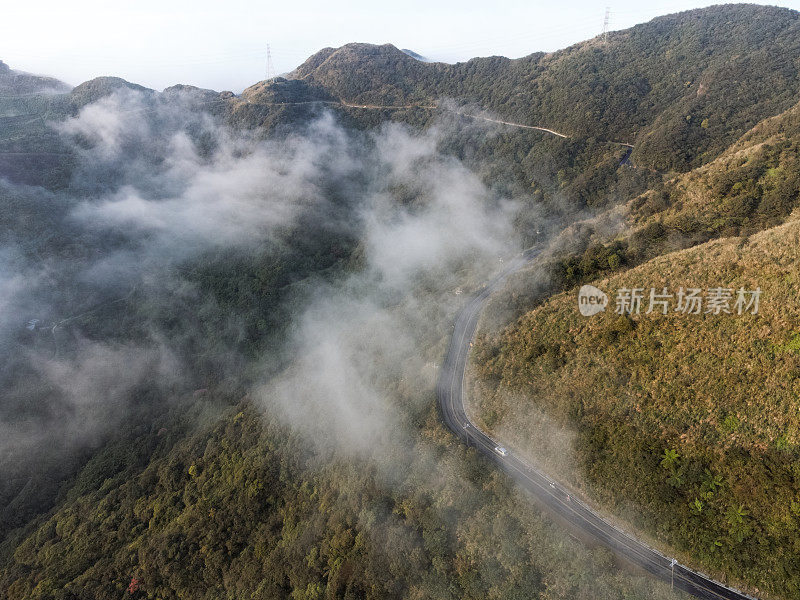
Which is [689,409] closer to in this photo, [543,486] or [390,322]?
[543,486]

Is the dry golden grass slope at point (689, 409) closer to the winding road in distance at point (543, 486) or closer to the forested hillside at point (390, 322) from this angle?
the forested hillside at point (390, 322)

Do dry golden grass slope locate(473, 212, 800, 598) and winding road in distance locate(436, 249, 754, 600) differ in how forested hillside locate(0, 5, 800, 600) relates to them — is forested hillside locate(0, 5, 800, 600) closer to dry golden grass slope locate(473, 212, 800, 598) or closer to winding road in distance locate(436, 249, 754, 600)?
dry golden grass slope locate(473, 212, 800, 598)

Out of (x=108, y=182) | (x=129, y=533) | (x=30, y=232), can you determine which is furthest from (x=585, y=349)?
(x=108, y=182)

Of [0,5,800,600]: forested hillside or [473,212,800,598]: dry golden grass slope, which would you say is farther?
[0,5,800,600]: forested hillside

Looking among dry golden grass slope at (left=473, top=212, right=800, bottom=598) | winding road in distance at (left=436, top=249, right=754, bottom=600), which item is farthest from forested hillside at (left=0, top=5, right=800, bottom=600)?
winding road in distance at (left=436, top=249, right=754, bottom=600)

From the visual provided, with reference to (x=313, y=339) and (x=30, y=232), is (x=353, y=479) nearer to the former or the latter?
(x=313, y=339)

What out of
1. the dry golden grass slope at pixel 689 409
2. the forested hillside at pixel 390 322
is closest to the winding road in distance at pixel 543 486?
the forested hillside at pixel 390 322

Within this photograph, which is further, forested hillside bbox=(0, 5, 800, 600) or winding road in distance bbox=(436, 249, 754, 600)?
forested hillside bbox=(0, 5, 800, 600)

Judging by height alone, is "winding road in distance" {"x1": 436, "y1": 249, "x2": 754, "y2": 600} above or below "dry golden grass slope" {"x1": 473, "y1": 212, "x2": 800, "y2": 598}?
below
